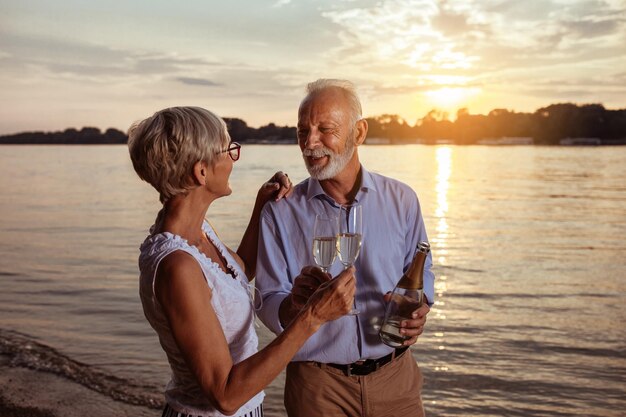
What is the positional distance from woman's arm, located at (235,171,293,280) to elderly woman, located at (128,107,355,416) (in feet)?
2.10

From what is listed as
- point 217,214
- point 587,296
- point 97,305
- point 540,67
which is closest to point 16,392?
point 97,305

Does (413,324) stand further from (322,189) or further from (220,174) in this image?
(220,174)

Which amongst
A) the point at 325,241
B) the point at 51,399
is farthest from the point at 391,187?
the point at 51,399

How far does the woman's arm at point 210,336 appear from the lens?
213 cm

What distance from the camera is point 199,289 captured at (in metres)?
2.17

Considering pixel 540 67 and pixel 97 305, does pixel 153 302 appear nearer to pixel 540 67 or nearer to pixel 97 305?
pixel 97 305

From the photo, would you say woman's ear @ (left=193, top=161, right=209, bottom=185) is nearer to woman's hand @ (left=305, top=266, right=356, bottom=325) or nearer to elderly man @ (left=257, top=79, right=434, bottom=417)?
woman's hand @ (left=305, top=266, right=356, bottom=325)

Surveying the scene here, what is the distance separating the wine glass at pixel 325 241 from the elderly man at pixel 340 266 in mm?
375

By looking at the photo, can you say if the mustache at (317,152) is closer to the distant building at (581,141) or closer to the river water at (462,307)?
the river water at (462,307)

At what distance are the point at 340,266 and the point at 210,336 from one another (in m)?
1.08

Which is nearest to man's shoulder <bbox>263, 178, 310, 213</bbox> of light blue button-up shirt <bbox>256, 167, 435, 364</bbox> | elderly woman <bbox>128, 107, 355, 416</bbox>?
light blue button-up shirt <bbox>256, 167, 435, 364</bbox>

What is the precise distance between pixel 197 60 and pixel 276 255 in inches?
2318

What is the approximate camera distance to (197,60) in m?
59.6

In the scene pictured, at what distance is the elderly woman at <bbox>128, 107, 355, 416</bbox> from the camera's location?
7.07ft
